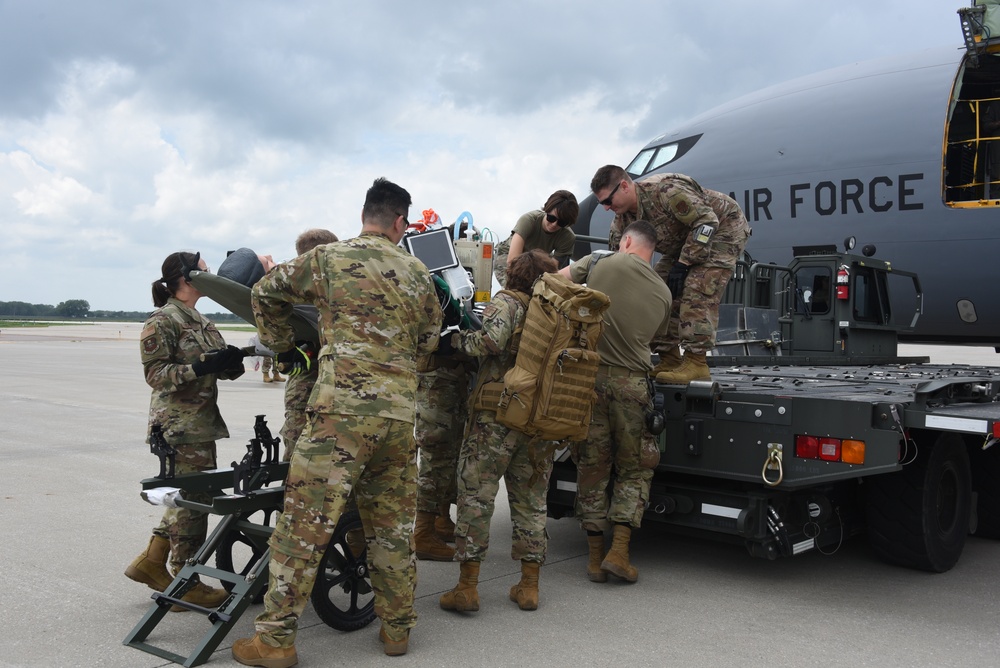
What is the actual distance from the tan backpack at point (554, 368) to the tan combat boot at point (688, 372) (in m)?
0.89

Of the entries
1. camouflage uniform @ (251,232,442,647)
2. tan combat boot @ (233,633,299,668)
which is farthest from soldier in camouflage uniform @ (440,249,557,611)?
tan combat boot @ (233,633,299,668)

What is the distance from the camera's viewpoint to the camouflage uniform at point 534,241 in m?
5.49

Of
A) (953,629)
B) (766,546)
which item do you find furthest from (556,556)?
(953,629)

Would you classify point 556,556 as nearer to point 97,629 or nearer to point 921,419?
point 921,419

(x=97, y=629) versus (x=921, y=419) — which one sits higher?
(x=921, y=419)

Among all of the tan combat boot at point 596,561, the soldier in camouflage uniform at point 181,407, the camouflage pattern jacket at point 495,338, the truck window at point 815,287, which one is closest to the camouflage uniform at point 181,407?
the soldier in camouflage uniform at point 181,407

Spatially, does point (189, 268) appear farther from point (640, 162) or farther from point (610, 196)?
point (640, 162)

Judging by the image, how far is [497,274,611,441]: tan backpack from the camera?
4.06m

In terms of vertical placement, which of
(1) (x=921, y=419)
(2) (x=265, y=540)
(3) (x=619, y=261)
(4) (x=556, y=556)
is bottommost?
(4) (x=556, y=556)

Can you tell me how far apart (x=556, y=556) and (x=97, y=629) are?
2.58 m

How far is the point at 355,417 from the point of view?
11.2ft

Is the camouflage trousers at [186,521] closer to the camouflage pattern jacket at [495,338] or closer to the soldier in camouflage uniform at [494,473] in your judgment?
the soldier in camouflage uniform at [494,473]

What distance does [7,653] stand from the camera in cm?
351

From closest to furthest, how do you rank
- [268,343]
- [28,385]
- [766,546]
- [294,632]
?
[294,632] → [268,343] → [766,546] → [28,385]
